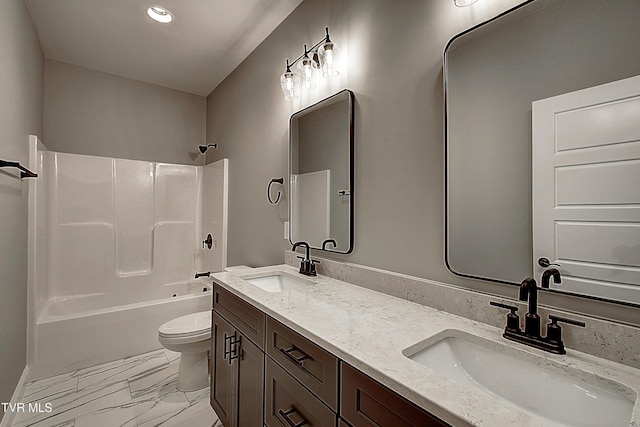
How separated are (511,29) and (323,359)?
4.09 ft

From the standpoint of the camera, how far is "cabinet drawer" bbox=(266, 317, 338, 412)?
86 centimetres

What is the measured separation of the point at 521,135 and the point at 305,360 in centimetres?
102

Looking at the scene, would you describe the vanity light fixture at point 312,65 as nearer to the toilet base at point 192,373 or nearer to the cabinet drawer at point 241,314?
the cabinet drawer at point 241,314

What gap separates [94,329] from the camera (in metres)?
2.47

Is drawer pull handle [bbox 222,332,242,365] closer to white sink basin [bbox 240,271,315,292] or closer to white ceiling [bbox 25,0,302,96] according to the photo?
white sink basin [bbox 240,271,315,292]

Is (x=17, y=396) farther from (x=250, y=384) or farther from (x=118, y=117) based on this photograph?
(x=118, y=117)

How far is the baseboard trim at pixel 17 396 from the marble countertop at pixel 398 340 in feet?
5.12

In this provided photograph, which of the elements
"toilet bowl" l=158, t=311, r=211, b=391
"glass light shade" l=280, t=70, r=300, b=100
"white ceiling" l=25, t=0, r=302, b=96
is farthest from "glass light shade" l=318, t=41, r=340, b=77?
"toilet bowl" l=158, t=311, r=211, b=391

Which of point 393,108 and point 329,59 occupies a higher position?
point 329,59

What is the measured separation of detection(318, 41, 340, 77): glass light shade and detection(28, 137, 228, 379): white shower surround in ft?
5.78

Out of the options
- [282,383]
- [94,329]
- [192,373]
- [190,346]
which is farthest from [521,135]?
[94,329]

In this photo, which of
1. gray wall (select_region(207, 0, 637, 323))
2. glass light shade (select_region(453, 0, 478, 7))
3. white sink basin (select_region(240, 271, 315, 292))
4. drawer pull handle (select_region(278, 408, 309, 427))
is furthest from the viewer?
white sink basin (select_region(240, 271, 315, 292))

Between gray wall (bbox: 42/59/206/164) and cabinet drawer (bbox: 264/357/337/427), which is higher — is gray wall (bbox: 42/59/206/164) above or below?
above

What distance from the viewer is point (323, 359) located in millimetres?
892
